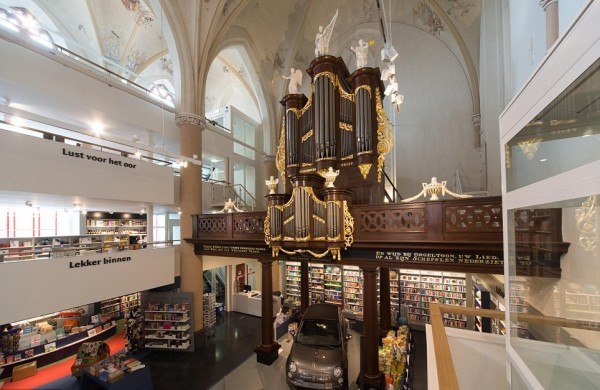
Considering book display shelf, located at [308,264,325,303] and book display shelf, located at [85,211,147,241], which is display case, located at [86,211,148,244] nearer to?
book display shelf, located at [85,211,147,241]

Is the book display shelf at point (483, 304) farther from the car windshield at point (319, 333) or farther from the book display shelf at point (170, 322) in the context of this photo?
the book display shelf at point (170, 322)

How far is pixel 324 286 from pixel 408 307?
2.98 metres

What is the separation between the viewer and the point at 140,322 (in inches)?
288

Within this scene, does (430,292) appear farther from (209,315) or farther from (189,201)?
(189,201)

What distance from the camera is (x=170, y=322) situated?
712 cm

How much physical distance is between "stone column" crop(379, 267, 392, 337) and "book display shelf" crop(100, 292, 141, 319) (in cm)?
782

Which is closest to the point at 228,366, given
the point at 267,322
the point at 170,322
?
the point at 267,322

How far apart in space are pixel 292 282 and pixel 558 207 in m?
10.4

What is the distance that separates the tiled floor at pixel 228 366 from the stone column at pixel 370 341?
0.55m

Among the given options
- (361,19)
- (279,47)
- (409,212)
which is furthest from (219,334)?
(361,19)

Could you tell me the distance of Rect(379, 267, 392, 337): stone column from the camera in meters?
7.45

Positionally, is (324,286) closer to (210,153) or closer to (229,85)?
(210,153)

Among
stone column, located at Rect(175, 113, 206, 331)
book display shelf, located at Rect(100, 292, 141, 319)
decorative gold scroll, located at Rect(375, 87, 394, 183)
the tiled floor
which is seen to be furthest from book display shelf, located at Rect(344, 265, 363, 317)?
book display shelf, located at Rect(100, 292, 141, 319)

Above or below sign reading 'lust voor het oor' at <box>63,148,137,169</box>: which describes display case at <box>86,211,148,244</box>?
below
